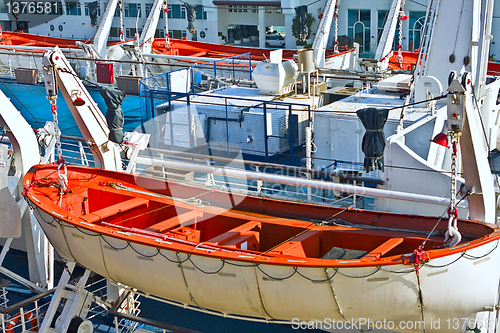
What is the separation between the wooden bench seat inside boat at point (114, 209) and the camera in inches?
372

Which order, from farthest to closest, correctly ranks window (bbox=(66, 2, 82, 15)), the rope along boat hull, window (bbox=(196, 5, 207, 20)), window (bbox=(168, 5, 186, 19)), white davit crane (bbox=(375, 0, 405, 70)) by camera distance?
window (bbox=(66, 2, 82, 15)), window (bbox=(168, 5, 186, 19)), window (bbox=(196, 5, 207, 20)), white davit crane (bbox=(375, 0, 405, 70)), the rope along boat hull

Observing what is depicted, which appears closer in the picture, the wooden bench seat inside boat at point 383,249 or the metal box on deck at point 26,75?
the wooden bench seat inside boat at point 383,249

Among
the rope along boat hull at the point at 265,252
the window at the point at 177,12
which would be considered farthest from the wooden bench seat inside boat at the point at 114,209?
the window at the point at 177,12

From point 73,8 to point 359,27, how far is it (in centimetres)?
2203

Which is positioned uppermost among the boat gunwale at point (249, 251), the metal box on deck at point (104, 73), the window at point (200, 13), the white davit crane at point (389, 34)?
the window at point (200, 13)

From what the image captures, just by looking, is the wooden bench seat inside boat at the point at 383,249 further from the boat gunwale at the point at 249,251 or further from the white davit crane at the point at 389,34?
the white davit crane at the point at 389,34

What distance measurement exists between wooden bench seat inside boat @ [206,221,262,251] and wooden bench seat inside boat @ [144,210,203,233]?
70 cm

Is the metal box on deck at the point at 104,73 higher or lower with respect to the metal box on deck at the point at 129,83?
higher

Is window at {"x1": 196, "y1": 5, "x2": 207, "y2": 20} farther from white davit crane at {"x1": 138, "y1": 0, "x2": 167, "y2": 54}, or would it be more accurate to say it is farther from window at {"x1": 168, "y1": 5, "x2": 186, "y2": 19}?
white davit crane at {"x1": 138, "y1": 0, "x2": 167, "y2": 54}

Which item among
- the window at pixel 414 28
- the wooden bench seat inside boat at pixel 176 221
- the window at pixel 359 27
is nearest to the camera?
the wooden bench seat inside boat at pixel 176 221

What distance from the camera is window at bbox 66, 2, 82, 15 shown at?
40906 millimetres

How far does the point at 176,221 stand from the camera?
9.43 m

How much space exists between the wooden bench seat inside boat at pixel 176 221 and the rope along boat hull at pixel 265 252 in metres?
0.02

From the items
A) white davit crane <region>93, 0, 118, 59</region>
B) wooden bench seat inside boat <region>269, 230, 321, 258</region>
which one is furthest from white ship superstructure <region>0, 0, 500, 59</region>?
wooden bench seat inside boat <region>269, 230, 321, 258</region>
